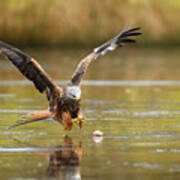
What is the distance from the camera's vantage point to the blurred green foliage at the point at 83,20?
47438 millimetres

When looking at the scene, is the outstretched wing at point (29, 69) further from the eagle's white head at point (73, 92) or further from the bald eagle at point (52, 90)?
the eagle's white head at point (73, 92)

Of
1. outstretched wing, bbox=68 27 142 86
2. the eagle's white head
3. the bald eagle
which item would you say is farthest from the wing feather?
the eagle's white head

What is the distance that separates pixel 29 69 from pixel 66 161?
323cm

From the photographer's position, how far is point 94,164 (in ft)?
30.9

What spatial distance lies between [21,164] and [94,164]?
0.82 metres

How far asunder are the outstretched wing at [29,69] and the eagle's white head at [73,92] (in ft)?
2.03

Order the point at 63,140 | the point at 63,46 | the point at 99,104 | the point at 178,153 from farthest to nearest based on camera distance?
the point at 63,46, the point at 99,104, the point at 63,140, the point at 178,153

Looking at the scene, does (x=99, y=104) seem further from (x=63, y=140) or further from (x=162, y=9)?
(x=162, y=9)

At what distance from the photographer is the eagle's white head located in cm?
1180

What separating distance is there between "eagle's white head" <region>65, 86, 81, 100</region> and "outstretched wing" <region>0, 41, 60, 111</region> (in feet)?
2.03

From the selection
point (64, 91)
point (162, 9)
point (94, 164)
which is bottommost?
point (94, 164)

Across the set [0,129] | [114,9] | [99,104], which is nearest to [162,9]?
[114,9]

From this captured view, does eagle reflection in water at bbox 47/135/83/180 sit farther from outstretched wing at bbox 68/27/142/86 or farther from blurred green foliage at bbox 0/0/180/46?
blurred green foliage at bbox 0/0/180/46

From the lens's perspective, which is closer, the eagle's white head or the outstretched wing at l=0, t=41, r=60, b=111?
the eagle's white head
